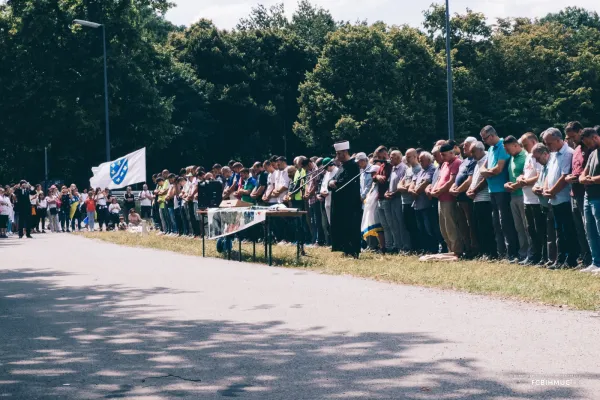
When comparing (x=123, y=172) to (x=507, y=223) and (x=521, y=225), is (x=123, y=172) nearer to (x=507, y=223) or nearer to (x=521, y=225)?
(x=507, y=223)

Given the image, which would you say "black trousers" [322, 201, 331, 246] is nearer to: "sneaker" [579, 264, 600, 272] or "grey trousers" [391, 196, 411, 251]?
"grey trousers" [391, 196, 411, 251]

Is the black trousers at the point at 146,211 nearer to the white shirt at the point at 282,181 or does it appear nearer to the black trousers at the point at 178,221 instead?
the black trousers at the point at 178,221

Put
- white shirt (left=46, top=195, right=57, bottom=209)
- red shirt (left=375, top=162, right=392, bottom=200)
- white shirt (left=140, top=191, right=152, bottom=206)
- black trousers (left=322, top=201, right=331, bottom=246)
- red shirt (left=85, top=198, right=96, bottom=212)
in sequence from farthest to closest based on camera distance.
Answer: red shirt (left=85, top=198, right=96, bottom=212) → white shirt (left=140, top=191, right=152, bottom=206) → white shirt (left=46, top=195, right=57, bottom=209) → black trousers (left=322, top=201, right=331, bottom=246) → red shirt (left=375, top=162, right=392, bottom=200)

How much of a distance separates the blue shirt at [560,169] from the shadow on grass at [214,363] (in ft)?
20.3

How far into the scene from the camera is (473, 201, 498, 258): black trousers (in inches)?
611

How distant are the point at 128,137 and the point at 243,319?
4680 centimetres

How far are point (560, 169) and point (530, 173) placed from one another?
0.84m

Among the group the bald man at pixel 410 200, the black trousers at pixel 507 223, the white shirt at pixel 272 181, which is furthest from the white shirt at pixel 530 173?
the white shirt at pixel 272 181

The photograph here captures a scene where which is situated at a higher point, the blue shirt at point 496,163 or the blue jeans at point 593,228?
the blue shirt at point 496,163

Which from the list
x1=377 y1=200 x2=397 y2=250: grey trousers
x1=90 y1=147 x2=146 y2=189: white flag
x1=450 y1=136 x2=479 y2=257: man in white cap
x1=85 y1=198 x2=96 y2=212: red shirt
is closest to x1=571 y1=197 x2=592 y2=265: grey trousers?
x1=450 y1=136 x2=479 y2=257: man in white cap

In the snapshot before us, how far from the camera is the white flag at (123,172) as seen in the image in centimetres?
3328

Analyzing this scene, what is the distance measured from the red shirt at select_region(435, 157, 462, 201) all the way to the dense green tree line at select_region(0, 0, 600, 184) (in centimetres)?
3686

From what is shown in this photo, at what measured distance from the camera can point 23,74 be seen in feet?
172

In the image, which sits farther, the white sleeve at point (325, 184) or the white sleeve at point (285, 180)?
the white sleeve at point (285, 180)
